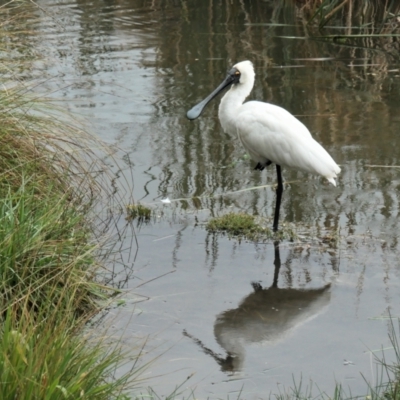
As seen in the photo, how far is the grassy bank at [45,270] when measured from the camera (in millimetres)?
3406

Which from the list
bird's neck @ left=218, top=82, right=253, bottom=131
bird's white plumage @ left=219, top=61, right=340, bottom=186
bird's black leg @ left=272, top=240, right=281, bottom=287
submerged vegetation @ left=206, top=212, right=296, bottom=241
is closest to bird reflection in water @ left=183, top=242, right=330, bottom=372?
bird's black leg @ left=272, top=240, right=281, bottom=287

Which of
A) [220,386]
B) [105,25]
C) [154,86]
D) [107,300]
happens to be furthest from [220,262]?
[105,25]

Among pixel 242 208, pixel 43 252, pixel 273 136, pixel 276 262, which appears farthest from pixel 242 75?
pixel 43 252

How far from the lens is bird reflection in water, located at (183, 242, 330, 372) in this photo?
16.9 feet

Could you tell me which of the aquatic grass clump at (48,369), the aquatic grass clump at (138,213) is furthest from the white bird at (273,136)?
the aquatic grass clump at (48,369)

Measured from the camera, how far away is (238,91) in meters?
7.82

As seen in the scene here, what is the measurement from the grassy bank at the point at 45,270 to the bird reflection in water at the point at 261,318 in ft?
2.34

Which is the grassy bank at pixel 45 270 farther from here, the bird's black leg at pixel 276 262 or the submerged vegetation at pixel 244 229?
the bird's black leg at pixel 276 262

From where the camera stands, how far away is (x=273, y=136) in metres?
7.32

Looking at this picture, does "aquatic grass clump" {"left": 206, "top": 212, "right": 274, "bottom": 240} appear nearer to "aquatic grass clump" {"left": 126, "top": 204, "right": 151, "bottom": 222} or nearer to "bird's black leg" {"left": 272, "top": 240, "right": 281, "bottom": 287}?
"bird's black leg" {"left": 272, "top": 240, "right": 281, "bottom": 287}

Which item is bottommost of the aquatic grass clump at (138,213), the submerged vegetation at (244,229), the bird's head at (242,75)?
the submerged vegetation at (244,229)

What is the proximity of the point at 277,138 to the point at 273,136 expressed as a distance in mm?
41

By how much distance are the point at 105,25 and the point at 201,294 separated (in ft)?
33.4

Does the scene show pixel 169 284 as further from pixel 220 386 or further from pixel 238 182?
pixel 238 182
